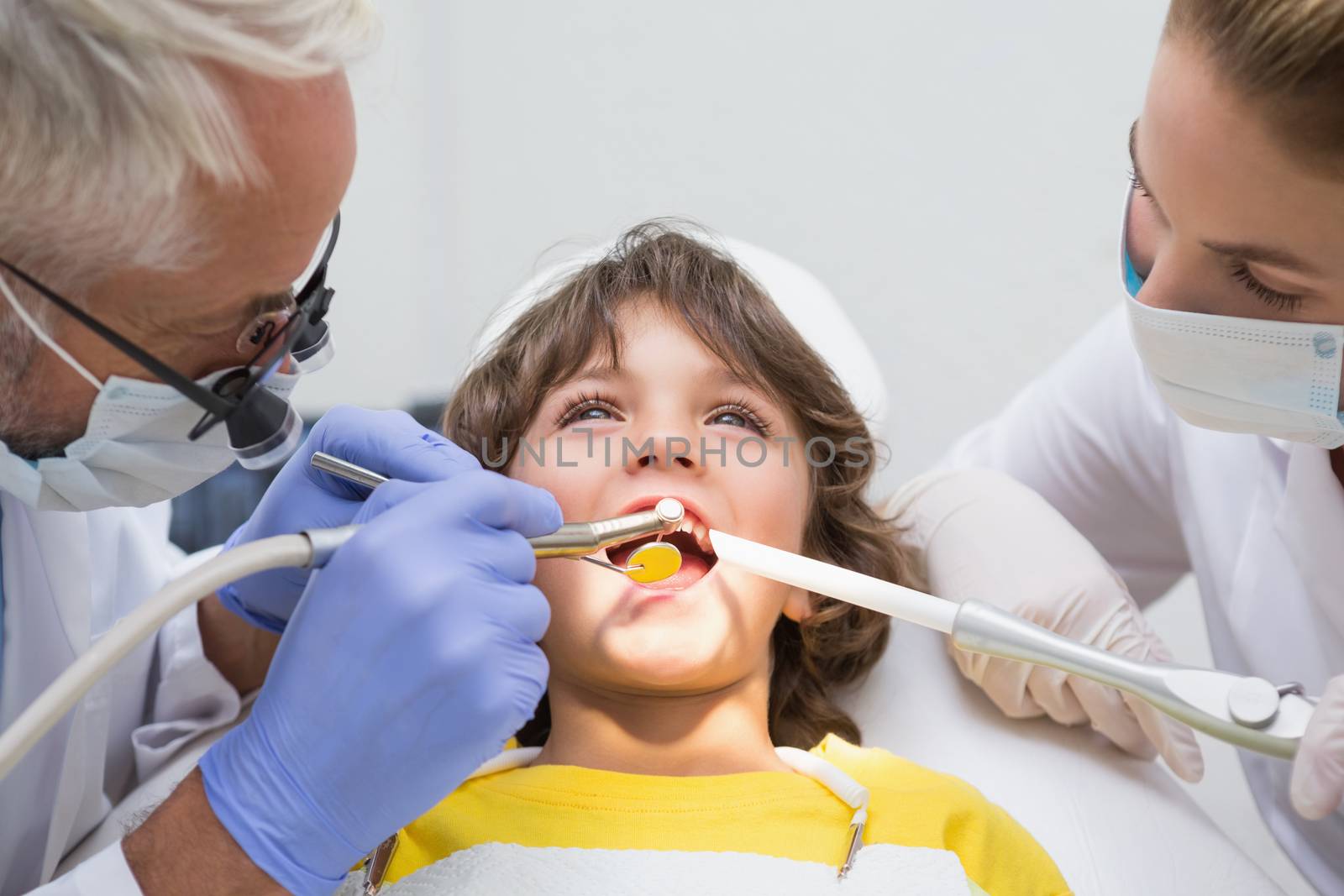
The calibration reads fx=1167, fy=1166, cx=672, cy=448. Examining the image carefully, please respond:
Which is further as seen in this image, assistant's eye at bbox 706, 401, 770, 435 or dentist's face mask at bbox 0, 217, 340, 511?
assistant's eye at bbox 706, 401, 770, 435

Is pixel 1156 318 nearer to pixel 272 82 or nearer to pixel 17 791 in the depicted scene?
pixel 272 82

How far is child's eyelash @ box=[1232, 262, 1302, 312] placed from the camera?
1138mm

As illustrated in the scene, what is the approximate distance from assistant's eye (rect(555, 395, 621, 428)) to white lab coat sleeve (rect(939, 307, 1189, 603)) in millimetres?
870

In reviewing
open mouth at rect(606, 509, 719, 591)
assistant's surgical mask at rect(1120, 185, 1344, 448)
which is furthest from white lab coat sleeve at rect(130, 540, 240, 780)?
assistant's surgical mask at rect(1120, 185, 1344, 448)

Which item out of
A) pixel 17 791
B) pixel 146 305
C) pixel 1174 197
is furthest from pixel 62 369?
pixel 1174 197

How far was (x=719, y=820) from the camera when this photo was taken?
1.29m

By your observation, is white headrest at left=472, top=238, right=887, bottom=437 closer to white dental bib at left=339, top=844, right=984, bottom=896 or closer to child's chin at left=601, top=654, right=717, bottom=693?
child's chin at left=601, top=654, right=717, bottom=693

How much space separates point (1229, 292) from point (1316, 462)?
39 centimetres

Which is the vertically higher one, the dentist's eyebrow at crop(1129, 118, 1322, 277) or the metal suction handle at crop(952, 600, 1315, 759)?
the dentist's eyebrow at crop(1129, 118, 1322, 277)

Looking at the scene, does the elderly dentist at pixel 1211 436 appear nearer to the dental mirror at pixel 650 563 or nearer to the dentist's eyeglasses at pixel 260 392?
the dental mirror at pixel 650 563

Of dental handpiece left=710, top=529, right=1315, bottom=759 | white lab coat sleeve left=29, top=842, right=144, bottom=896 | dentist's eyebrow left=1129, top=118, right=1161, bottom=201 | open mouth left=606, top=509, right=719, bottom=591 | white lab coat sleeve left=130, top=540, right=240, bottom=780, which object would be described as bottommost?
white lab coat sleeve left=130, top=540, right=240, bottom=780

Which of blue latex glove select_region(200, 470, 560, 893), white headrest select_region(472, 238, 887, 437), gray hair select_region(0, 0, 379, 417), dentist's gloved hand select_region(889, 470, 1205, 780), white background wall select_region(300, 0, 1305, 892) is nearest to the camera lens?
gray hair select_region(0, 0, 379, 417)

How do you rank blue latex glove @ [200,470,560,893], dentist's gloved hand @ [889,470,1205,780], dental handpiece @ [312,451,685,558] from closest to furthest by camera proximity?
blue latex glove @ [200,470,560,893] < dental handpiece @ [312,451,685,558] < dentist's gloved hand @ [889,470,1205,780]

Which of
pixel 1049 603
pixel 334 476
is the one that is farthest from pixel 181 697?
pixel 1049 603
